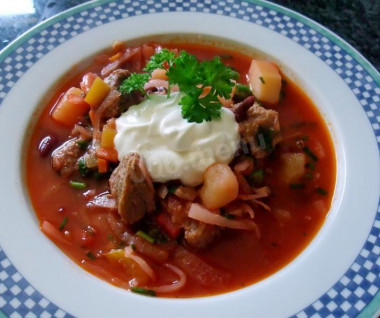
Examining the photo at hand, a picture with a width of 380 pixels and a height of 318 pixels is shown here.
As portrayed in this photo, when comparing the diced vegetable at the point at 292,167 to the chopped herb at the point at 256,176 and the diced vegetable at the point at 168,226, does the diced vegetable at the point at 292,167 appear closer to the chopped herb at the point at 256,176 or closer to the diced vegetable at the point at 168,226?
the chopped herb at the point at 256,176

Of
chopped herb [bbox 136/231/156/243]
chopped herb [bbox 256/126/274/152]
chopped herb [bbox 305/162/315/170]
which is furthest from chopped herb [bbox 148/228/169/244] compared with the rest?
chopped herb [bbox 305/162/315/170]

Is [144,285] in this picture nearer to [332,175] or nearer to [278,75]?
[332,175]

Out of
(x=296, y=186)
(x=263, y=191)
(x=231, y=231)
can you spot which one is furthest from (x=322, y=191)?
(x=231, y=231)

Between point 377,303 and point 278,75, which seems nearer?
point 377,303

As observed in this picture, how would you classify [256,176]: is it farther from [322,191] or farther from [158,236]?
[158,236]

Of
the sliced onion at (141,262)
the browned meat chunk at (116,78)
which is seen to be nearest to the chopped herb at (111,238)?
the sliced onion at (141,262)

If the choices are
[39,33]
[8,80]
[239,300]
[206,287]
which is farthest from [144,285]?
[39,33]
